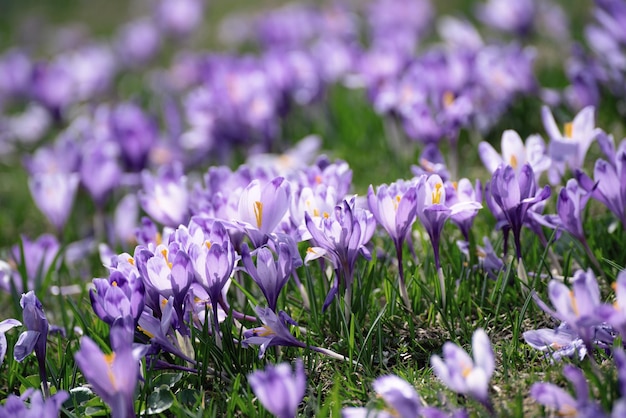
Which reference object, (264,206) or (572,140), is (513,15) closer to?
(572,140)

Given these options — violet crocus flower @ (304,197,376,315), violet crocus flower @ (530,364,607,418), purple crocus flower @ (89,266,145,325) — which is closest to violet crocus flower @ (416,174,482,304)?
violet crocus flower @ (304,197,376,315)

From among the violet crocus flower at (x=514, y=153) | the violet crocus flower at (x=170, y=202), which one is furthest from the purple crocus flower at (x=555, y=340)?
the violet crocus flower at (x=170, y=202)

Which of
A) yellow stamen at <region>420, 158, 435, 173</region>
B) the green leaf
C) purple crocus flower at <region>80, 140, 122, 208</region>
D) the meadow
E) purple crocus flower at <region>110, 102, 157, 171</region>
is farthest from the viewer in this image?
purple crocus flower at <region>110, 102, 157, 171</region>

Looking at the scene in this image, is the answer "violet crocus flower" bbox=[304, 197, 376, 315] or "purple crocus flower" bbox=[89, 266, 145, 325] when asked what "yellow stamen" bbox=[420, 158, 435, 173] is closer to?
"violet crocus flower" bbox=[304, 197, 376, 315]

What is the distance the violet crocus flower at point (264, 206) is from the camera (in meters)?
1.93

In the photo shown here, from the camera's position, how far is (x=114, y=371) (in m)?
1.54

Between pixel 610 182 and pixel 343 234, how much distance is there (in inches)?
29.5

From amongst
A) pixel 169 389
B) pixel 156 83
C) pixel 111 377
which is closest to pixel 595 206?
pixel 169 389

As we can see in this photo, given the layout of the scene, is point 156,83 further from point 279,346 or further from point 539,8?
point 279,346

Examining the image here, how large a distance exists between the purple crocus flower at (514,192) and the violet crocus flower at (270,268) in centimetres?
56

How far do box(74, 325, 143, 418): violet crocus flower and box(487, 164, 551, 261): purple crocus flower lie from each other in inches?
38.6

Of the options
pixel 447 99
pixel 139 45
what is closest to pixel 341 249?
pixel 447 99

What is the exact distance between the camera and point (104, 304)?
1763 millimetres

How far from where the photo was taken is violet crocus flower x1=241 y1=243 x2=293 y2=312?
5.96 ft
